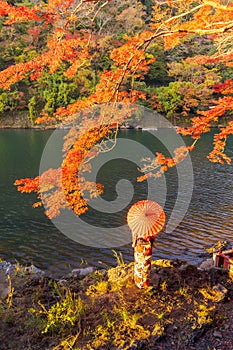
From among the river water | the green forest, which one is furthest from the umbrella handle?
the green forest

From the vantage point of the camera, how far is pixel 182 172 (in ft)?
62.7

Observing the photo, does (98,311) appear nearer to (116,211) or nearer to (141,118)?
(116,211)

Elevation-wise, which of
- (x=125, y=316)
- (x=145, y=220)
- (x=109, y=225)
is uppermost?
(x=145, y=220)

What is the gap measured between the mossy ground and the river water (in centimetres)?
388

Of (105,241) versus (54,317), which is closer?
(54,317)

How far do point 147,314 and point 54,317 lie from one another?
136 cm

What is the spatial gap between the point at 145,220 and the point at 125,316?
1401mm

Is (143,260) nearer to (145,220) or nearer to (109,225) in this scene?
(145,220)

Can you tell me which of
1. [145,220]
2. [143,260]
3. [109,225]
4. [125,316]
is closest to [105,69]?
[109,225]

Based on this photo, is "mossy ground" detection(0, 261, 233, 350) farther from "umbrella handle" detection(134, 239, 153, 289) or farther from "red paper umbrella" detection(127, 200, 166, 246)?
"red paper umbrella" detection(127, 200, 166, 246)

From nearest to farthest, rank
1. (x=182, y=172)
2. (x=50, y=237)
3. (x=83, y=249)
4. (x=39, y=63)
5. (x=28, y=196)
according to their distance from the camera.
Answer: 1. (x=39, y=63)
2. (x=83, y=249)
3. (x=50, y=237)
4. (x=28, y=196)
5. (x=182, y=172)

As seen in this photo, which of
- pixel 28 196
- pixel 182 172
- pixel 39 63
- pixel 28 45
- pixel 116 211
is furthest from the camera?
pixel 28 45

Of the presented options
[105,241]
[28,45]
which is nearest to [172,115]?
[28,45]

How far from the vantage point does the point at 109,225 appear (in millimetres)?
11805
